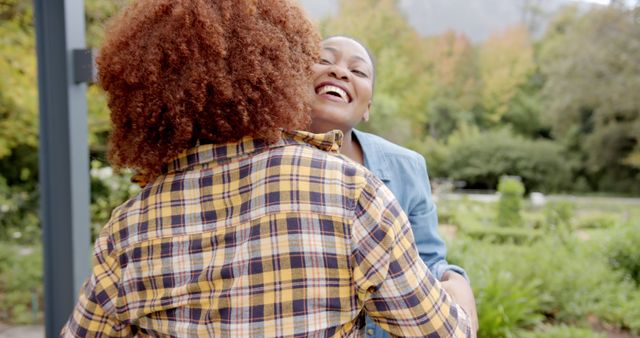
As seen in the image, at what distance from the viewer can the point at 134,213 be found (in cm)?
88

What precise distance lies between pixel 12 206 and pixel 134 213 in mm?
5897

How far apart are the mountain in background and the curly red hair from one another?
2197cm

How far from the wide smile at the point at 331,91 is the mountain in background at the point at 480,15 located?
21.6 m

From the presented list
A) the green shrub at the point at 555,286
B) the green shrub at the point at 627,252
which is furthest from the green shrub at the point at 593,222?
the green shrub at the point at 555,286

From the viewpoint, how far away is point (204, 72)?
79 centimetres

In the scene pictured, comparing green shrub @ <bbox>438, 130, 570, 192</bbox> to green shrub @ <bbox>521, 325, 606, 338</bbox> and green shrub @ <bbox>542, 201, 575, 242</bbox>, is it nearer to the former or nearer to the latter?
green shrub @ <bbox>542, 201, 575, 242</bbox>

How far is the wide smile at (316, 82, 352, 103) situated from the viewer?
115 centimetres

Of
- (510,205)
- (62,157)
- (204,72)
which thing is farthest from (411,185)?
(510,205)

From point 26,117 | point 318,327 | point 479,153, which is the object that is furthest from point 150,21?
point 479,153

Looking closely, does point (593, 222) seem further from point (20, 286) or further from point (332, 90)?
point (332, 90)

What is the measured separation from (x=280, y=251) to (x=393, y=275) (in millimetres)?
159

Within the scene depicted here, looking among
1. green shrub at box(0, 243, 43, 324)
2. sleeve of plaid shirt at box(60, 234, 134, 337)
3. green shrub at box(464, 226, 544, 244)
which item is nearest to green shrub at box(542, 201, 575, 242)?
green shrub at box(464, 226, 544, 244)

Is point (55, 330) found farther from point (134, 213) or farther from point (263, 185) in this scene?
point (263, 185)

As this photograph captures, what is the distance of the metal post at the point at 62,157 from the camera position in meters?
1.82
